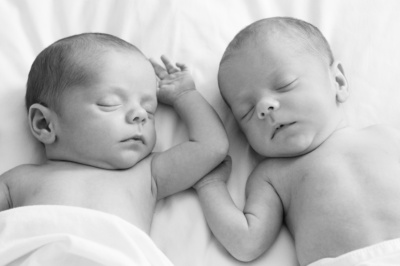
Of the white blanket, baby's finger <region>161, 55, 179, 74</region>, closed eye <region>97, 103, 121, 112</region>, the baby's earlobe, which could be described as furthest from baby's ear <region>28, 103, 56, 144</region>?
the baby's earlobe

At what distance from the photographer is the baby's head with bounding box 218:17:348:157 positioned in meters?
1.46

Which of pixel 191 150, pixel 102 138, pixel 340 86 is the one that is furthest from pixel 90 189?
pixel 340 86

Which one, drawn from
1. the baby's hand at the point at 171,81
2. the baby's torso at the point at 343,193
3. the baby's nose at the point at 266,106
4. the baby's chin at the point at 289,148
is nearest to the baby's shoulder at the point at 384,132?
the baby's torso at the point at 343,193

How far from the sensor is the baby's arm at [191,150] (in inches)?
58.9

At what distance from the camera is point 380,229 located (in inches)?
51.9

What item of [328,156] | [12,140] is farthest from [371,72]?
[12,140]

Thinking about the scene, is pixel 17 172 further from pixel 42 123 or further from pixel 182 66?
pixel 182 66

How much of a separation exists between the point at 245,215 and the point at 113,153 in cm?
33

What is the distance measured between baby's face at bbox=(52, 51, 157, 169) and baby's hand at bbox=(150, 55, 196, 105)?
12cm

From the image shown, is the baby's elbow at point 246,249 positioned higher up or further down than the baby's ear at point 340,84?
further down

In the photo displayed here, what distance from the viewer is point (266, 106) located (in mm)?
1441

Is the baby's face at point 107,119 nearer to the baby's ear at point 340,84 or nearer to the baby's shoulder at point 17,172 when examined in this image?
the baby's shoulder at point 17,172

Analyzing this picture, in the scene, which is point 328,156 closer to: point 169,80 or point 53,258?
point 169,80

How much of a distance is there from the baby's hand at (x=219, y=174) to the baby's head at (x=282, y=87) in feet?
0.26
